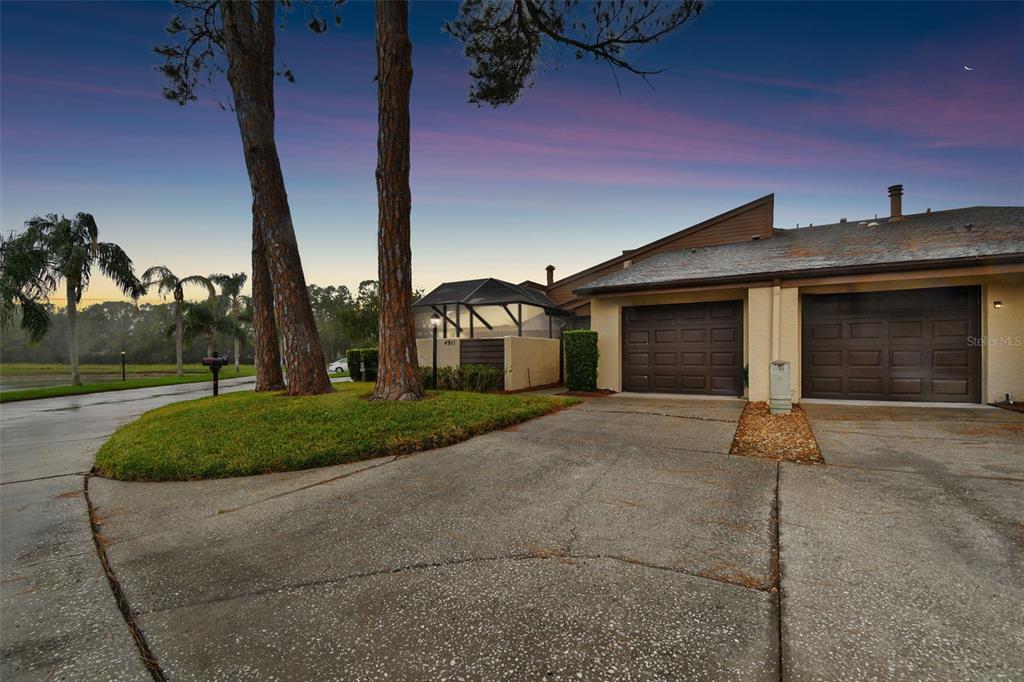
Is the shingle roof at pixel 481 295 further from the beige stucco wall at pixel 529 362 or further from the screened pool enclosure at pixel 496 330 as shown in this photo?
the beige stucco wall at pixel 529 362

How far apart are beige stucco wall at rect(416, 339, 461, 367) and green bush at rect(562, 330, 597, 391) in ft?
12.2

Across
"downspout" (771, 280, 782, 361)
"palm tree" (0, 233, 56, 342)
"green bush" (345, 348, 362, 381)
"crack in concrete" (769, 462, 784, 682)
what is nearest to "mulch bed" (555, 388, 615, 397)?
"downspout" (771, 280, 782, 361)

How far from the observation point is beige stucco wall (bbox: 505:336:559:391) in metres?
11.7

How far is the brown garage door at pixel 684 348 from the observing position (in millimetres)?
9820

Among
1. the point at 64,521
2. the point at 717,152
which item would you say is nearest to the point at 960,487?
the point at 64,521

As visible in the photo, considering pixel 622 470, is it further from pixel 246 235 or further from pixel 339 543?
pixel 246 235

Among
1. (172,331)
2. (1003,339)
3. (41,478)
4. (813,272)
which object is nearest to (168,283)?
→ (172,331)

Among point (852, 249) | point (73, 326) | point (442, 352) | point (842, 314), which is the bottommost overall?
point (442, 352)

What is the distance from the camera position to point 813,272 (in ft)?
27.8

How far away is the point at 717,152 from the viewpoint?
37.5ft

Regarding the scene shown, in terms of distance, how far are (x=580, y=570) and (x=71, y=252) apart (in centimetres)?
2369

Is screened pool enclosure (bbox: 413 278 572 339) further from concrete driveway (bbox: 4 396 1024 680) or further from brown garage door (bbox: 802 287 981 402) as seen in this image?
concrete driveway (bbox: 4 396 1024 680)

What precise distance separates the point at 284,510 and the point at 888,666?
3540mm

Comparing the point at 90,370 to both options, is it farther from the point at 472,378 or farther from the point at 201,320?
the point at 472,378
